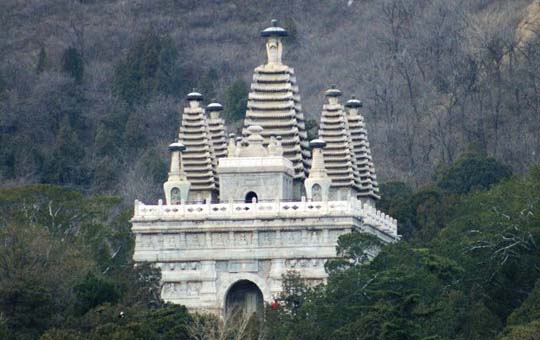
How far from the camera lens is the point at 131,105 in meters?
122

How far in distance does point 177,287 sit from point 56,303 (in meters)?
5.92

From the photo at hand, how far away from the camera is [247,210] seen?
81.8 metres

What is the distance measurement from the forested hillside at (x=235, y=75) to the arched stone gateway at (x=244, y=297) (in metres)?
18.4

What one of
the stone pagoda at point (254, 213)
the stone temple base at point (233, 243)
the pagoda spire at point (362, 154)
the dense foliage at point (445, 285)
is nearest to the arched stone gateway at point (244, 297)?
the stone pagoda at point (254, 213)

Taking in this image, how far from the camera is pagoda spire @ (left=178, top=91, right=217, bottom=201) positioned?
8594 centimetres

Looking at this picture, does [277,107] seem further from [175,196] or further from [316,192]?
[175,196]

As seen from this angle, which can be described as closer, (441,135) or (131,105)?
(441,135)

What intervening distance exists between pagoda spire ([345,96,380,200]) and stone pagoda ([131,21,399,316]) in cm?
226

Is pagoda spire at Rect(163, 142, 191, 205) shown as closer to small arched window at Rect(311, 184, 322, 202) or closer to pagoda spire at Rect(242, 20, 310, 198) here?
pagoda spire at Rect(242, 20, 310, 198)

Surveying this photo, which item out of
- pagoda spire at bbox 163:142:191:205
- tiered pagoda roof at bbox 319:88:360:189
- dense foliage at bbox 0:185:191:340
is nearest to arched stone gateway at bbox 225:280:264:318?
dense foliage at bbox 0:185:191:340

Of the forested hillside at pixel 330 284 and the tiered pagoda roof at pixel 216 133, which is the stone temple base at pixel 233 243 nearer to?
the forested hillside at pixel 330 284

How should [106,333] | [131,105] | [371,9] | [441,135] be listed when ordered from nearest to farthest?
1. [106,333]
2. [441,135]
3. [131,105]
4. [371,9]

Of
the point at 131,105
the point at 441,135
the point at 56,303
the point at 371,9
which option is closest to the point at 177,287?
the point at 56,303

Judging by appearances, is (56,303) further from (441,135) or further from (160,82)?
(160,82)
